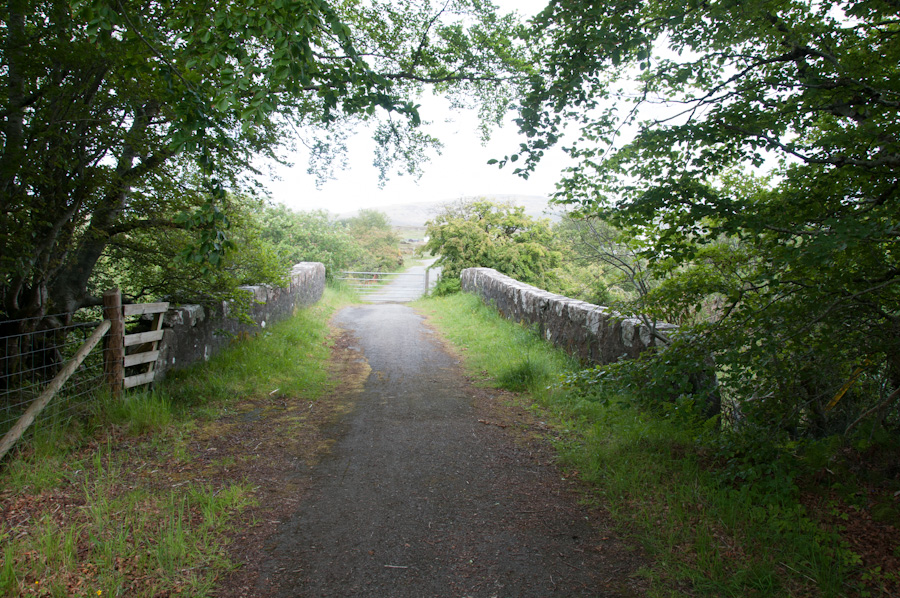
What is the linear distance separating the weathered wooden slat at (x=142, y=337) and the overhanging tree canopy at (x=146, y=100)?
943 millimetres

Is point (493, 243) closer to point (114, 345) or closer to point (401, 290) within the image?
point (401, 290)

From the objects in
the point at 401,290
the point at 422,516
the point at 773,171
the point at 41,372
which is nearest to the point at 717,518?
the point at 422,516

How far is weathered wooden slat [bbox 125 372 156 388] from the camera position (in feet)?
16.7

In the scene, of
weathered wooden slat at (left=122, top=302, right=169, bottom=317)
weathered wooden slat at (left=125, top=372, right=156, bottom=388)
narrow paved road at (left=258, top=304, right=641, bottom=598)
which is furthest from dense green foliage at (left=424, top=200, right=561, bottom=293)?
weathered wooden slat at (left=125, top=372, right=156, bottom=388)

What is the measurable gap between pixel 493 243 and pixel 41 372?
1306 centimetres

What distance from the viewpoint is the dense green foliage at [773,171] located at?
311 cm

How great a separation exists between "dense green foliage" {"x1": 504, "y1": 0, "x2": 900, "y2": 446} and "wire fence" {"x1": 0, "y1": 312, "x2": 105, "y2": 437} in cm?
443

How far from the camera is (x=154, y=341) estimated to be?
552 cm

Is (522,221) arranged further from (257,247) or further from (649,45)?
(649,45)

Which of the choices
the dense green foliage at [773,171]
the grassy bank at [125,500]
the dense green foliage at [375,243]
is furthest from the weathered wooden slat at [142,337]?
the dense green foliage at [375,243]

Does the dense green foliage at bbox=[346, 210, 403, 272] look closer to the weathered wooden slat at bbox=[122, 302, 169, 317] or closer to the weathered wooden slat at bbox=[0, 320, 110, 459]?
the weathered wooden slat at bbox=[122, 302, 169, 317]

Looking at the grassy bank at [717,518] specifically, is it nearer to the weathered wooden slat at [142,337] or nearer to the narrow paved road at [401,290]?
the weathered wooden slat at [142,337]

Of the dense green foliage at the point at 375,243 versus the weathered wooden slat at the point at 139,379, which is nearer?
the weathered wooden slat at the point at 139,379

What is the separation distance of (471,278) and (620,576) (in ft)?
42.4
